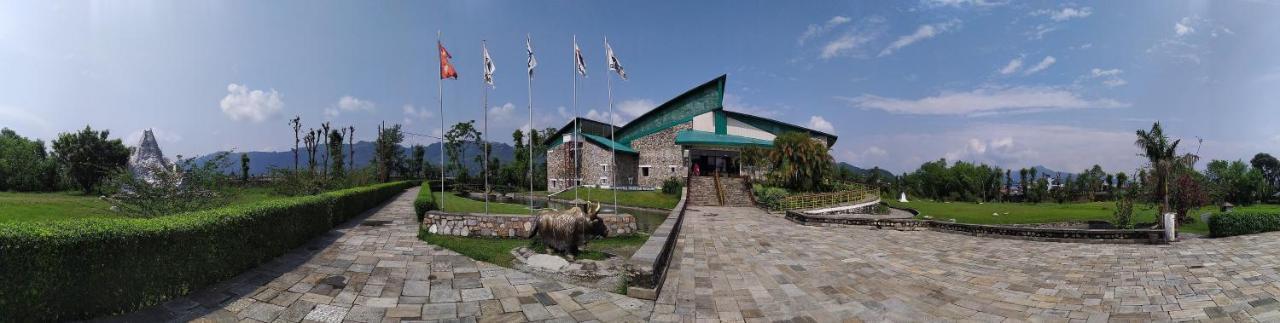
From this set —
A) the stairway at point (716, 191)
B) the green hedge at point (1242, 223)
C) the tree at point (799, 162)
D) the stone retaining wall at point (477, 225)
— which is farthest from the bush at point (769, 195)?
the stone retaining wall at point (477, 225)

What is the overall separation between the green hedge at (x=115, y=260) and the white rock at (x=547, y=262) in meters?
4.54

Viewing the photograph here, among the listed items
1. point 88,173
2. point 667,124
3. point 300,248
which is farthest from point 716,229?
point 88,173

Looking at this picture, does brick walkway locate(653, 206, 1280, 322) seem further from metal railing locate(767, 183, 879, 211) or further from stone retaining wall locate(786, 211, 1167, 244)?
metal railing locate(767, 183, 879, 211)

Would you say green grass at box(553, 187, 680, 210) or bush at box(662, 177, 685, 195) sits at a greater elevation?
bush at box(662, 177, 685, 195)

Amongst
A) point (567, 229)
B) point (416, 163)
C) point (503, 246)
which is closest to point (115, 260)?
point (567, 229)

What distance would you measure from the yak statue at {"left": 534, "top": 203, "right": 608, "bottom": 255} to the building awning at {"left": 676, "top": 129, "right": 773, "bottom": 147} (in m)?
26.5

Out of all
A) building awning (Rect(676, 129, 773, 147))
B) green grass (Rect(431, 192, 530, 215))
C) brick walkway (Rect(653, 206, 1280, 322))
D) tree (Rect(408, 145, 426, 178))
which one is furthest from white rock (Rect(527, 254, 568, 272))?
tree (Rect(408, 145, 426, 178))

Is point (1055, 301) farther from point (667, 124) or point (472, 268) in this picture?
point (667, 124)

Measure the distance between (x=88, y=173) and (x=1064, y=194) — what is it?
86.5m

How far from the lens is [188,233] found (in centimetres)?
612

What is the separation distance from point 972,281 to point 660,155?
30441 millimetres

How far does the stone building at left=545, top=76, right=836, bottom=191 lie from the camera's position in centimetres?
3778

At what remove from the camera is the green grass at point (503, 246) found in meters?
9.17

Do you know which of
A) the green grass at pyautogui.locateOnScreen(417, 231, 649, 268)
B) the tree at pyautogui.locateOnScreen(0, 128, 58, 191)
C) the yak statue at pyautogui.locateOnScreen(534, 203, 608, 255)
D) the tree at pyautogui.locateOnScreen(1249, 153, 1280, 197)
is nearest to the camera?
the yak statue at pyautogui.locateOnScreen(534, 203, 608, 255)
